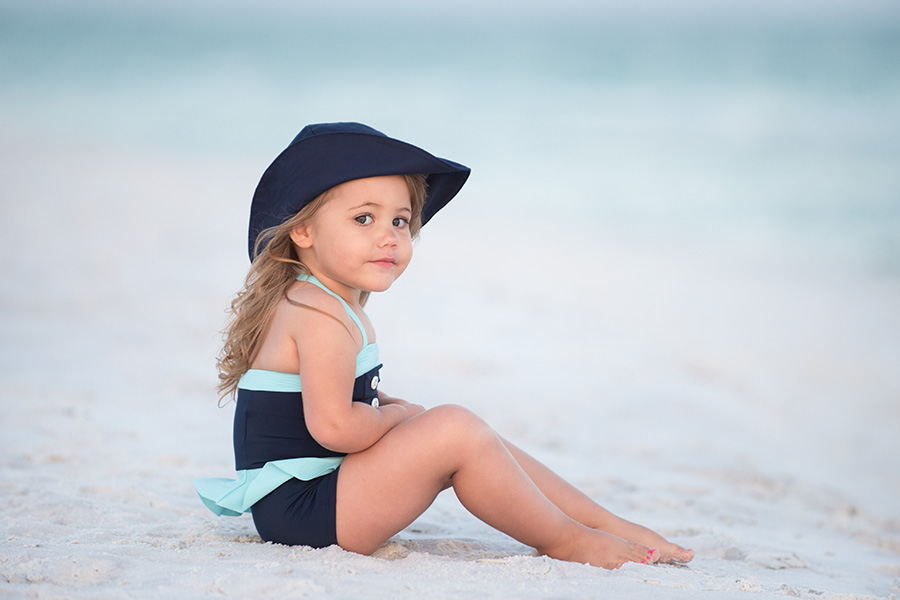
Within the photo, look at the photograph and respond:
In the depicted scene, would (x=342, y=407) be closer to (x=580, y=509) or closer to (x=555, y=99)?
(x=580, y=509)

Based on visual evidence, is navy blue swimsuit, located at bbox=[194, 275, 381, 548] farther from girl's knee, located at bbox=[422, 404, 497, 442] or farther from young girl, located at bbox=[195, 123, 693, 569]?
girl's knee, located at bbox=[422, 404, 497, 442]

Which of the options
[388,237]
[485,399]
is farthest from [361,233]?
[485,399]

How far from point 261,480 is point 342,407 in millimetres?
341

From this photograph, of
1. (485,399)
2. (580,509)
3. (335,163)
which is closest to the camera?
(335,163)

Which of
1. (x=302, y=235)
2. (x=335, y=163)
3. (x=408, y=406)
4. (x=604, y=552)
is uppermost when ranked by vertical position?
(x=335, y=163)

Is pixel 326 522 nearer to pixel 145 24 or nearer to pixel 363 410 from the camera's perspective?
pixel 363 410

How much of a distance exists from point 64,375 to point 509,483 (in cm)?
314

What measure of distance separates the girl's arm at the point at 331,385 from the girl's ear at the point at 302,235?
24cm

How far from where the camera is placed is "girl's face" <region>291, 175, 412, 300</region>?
2168 mm

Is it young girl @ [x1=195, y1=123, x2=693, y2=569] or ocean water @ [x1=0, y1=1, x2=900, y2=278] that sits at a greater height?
ocean water @ [x1=0, y1=1, x2=900, y2=278]

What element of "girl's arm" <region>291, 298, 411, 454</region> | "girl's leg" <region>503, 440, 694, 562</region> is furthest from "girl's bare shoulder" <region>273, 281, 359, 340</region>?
"girl's leg" <region>503, 440, 694, 562</region>

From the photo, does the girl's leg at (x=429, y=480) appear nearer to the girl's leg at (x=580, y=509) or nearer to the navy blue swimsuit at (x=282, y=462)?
the navy blue swimsuit at (x=282, y=462)

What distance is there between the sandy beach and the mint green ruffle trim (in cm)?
12

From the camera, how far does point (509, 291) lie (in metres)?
7.17
